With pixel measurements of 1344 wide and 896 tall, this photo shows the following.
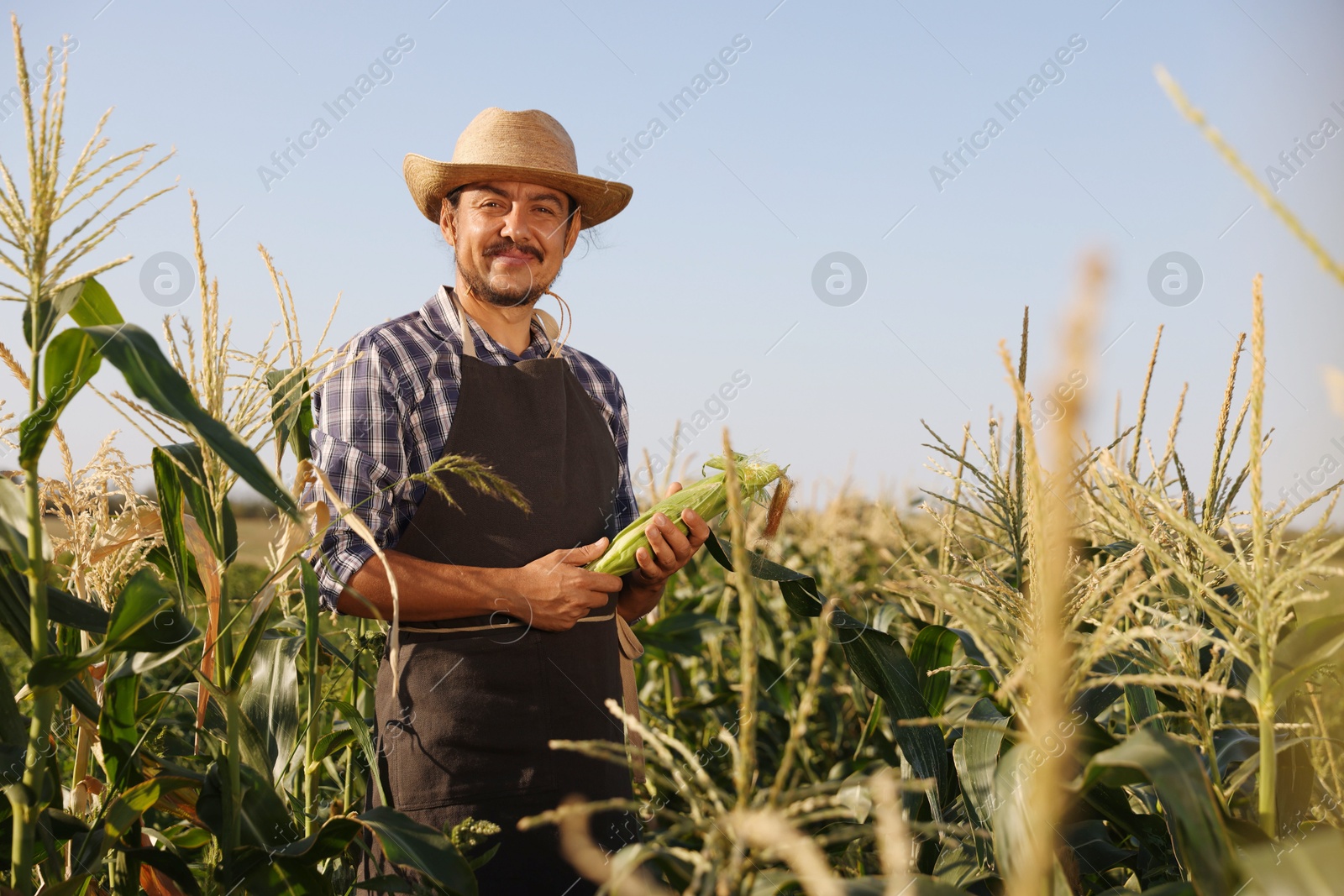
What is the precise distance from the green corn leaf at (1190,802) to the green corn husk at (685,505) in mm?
1303

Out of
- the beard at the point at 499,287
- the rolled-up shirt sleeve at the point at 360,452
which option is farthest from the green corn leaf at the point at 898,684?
the beard at the point at 499,287

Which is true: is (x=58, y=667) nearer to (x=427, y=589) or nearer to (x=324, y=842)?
(x=324, y=842)

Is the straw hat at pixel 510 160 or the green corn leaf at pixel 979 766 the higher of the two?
the straw hat at pixel 510 160

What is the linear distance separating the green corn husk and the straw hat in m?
1.01

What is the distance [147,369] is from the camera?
1217mm

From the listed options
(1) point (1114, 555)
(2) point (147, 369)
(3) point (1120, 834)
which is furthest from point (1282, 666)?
(2) point (147, 369)

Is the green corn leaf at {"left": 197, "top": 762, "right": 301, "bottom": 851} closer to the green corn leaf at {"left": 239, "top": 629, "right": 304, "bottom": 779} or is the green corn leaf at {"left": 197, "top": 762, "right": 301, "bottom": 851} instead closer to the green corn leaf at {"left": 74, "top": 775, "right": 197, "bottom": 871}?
the green corn leaf at {"left": 74, "top": 775, "right": 197, "bottom": 871}

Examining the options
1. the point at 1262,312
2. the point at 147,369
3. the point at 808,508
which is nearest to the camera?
the point at 1262,312

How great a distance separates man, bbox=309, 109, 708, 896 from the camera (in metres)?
2.16

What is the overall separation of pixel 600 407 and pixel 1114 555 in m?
1.46

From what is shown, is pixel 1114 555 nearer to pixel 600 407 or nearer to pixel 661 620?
pixel 600 407

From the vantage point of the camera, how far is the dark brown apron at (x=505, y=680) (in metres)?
2.17

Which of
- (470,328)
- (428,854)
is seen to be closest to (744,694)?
(428,854)

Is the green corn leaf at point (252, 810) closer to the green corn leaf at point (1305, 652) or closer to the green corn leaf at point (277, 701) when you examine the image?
the green corn leaf at point (277, 701)
